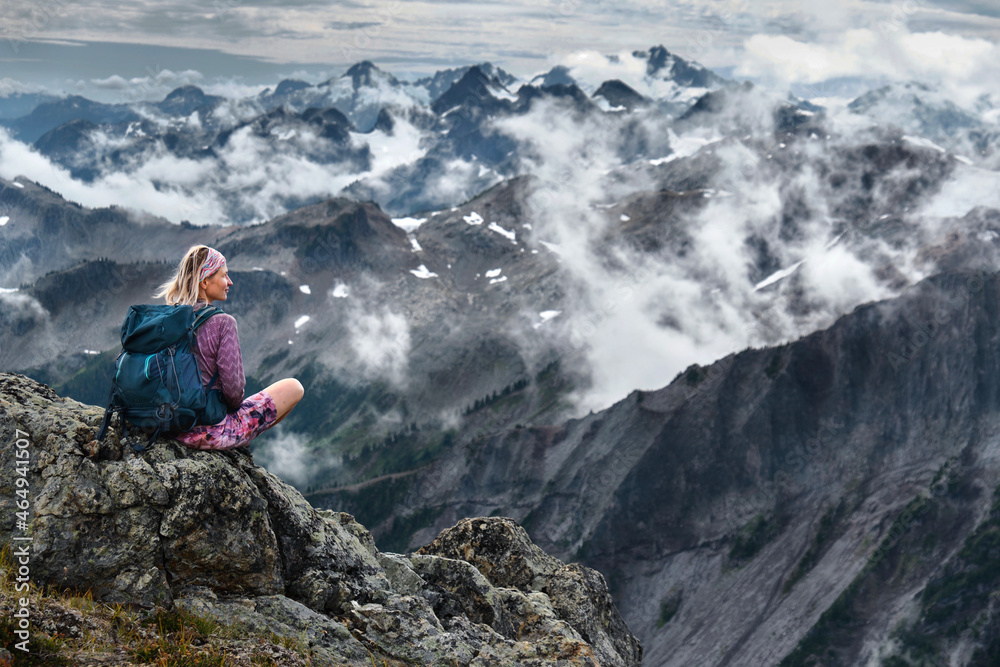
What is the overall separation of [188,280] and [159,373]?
1.96 m

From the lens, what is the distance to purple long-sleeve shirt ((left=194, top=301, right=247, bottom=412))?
13.4m

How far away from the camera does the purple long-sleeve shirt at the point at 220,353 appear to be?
13.4 m

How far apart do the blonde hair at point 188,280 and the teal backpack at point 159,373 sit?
0.39m

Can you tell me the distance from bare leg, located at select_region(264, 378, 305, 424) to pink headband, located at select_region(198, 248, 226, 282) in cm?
270

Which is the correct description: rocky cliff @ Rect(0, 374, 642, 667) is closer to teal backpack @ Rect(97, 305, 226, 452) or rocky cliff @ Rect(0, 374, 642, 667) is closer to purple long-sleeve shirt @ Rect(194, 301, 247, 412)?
teal backpack @ Rect(97, 305, 226, 452)

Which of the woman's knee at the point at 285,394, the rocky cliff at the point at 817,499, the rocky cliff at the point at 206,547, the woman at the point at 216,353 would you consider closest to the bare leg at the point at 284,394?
the woman's knee at the point at 285,394

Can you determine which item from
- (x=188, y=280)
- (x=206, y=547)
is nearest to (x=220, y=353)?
(x=188, y=280)

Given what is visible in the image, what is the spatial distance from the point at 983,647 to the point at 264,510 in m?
153

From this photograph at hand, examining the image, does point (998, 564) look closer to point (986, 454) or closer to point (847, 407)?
point (986, 454)

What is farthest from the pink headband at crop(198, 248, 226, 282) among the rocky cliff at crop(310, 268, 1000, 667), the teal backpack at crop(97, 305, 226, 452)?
the rocky cliff at crop(310, 268, 1000, 667)

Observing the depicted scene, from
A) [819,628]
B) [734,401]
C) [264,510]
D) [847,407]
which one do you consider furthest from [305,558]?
[847,407]

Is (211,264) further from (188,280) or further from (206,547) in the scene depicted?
(206,547)

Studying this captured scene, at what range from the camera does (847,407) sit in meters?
184

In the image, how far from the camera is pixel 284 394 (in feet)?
50.5
